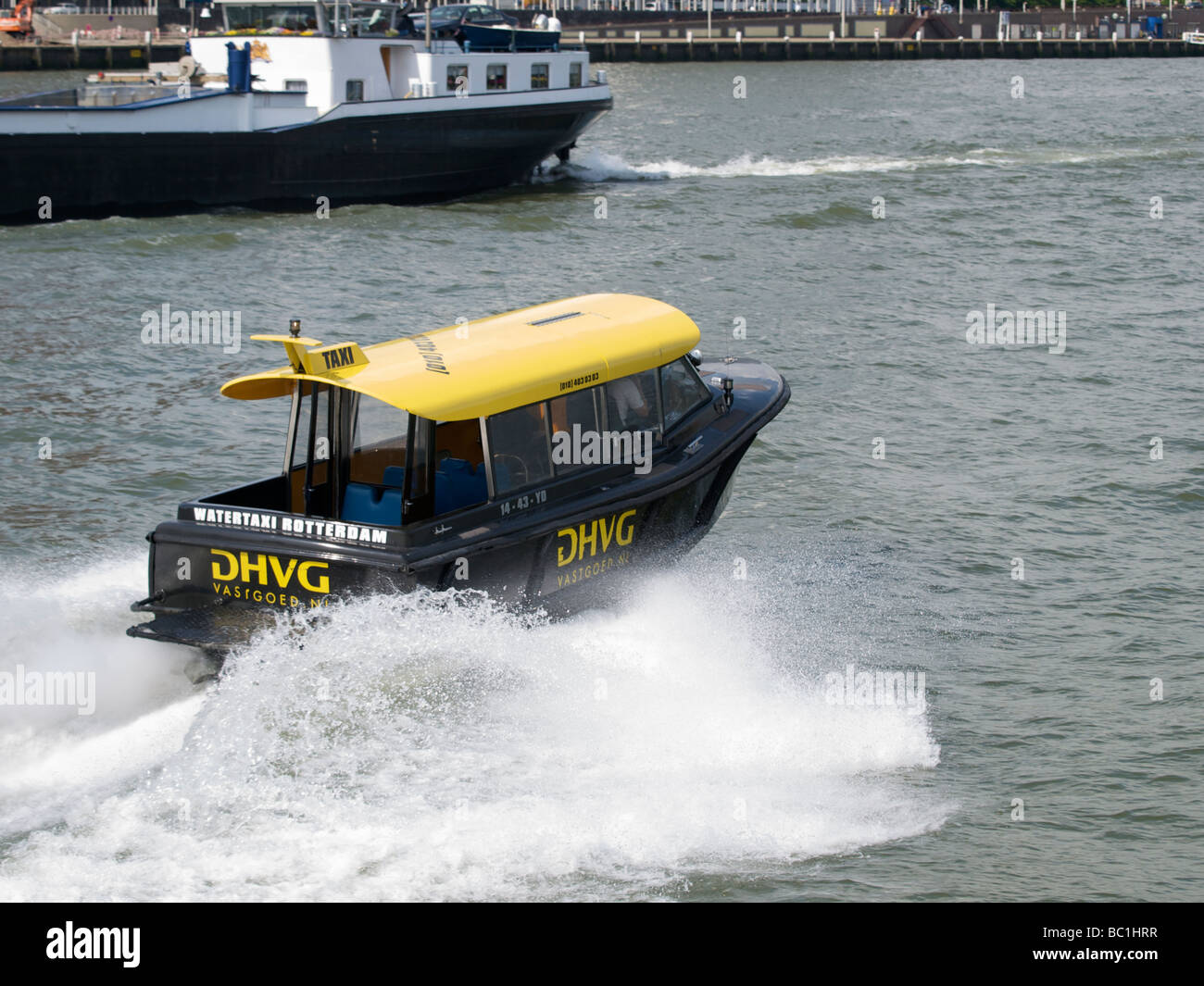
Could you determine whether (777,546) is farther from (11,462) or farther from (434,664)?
(11,462)

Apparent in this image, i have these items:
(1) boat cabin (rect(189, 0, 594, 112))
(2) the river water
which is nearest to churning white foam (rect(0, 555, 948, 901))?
(2) the river water

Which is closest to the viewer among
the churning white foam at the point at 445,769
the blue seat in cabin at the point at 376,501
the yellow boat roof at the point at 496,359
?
the churning white foam at the point at 445,769

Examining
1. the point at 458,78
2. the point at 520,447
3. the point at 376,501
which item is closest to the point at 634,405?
the point at 520,447

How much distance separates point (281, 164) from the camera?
31.9 meters

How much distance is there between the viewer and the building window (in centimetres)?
3356

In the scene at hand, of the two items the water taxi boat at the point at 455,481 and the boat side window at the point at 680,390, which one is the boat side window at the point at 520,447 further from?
the boat side window at the point at 680,390

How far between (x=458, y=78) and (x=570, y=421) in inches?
974

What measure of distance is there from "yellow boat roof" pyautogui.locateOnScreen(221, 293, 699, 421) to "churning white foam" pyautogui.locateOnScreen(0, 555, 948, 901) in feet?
4.49

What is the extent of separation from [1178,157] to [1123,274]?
1795cm

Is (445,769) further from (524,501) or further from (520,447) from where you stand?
(520,447)

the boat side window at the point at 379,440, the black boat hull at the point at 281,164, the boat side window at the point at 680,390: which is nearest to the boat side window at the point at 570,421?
the boat side window at the point at 680,390

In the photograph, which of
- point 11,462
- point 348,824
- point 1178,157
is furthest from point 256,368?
point 1178,157

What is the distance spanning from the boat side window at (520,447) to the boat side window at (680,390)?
1.54 m

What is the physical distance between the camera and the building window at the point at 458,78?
33562mm
